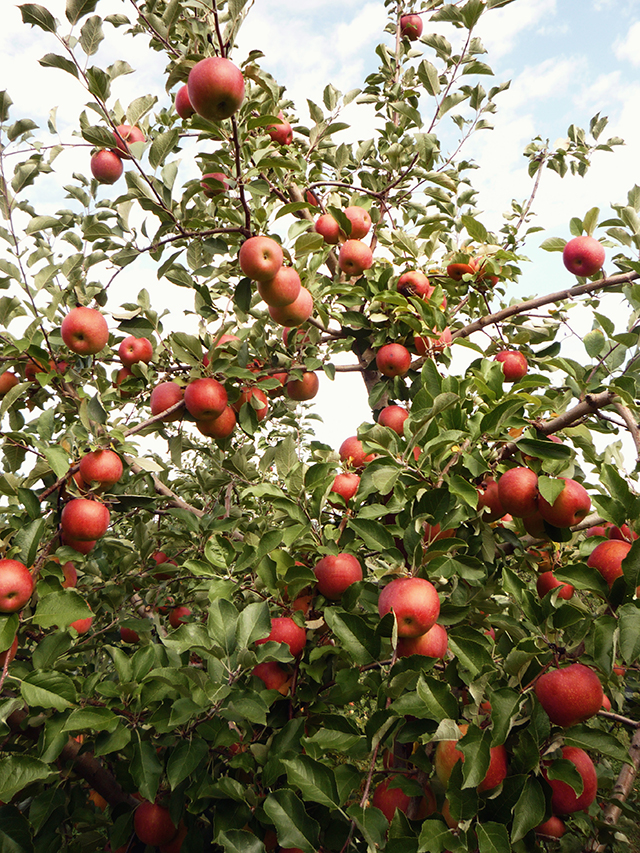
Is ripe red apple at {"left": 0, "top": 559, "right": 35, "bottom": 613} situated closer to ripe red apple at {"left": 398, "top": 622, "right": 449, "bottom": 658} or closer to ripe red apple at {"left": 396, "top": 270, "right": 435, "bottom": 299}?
ripe red apple at {"left": 398, "top": 622, "right": 449, "bottom": 658}

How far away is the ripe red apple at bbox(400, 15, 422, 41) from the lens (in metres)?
4.46

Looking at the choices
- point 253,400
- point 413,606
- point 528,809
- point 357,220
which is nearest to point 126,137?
point 357,220

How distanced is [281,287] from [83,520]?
1.28 m

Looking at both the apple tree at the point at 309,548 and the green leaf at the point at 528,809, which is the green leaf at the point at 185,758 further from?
the green leaf at the point at 528,809

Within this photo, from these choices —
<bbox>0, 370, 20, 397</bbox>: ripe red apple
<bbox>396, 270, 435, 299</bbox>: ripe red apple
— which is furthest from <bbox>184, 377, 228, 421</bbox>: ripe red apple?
<bbox>396, 270, 435, 299</bbox>: ripe red apple

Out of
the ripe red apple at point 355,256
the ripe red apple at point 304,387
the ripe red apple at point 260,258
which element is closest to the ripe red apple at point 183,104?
the ripe red apple at point 260,258

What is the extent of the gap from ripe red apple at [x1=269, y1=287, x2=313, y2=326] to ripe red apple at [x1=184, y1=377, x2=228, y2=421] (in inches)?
17.4

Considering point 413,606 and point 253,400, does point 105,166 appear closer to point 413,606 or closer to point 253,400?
point 253,400

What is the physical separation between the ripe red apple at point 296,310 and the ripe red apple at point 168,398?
2.00 feet

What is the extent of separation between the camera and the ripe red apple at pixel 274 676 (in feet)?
6.66

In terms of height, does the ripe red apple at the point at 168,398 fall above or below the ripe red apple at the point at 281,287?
below

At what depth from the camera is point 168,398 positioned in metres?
2.78

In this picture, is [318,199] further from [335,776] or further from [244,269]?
[335,776]

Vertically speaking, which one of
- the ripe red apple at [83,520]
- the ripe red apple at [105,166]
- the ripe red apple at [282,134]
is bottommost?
the ripe red apple at [83,520]
